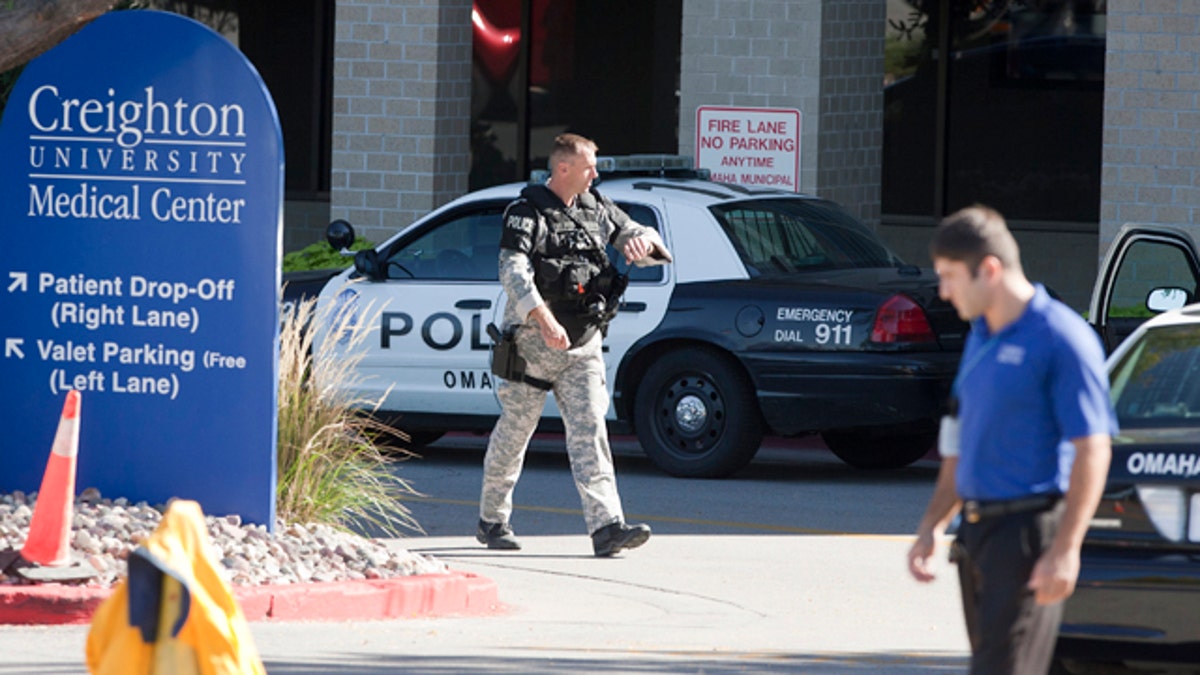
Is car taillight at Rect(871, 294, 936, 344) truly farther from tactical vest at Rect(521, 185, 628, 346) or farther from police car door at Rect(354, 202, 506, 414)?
tactical vest at Rect(521, 185, 628, 346)

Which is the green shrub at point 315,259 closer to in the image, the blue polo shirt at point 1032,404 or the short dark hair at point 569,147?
the short dark hair at point 569,147

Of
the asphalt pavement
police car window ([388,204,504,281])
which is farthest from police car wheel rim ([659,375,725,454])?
police car window ([388,204,504,281])

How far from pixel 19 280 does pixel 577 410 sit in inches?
97.6

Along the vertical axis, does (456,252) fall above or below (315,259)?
above

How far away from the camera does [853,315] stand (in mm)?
11594

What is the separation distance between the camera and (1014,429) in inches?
187

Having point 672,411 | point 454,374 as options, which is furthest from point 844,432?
point 454,374

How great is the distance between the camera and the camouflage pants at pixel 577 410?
30.7 ft

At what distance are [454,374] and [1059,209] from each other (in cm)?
835

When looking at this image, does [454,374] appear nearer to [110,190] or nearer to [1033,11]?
[110,190]

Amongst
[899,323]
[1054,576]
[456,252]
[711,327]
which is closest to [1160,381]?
[1054,576]

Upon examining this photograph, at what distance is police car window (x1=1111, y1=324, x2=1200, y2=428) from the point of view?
253 inches

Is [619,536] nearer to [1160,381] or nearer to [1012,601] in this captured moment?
[1160,381]

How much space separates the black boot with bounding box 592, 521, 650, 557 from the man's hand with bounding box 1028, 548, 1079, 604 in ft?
15.8
